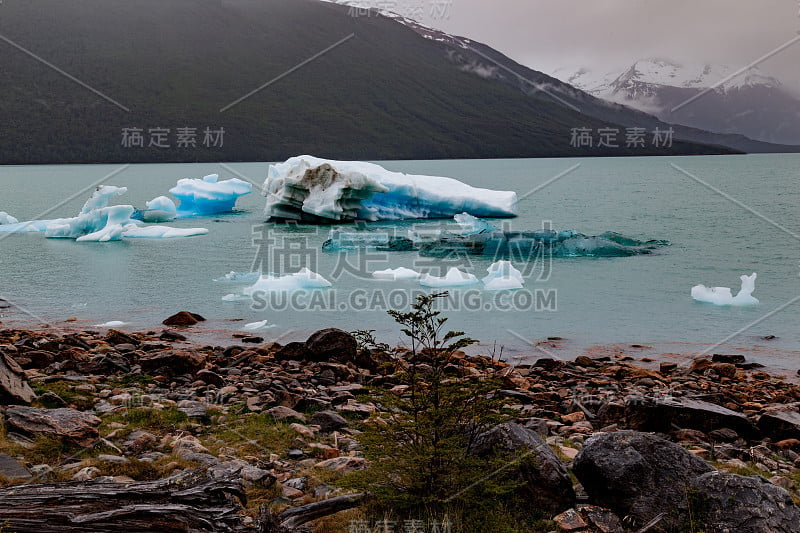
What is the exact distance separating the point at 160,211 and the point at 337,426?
3848 cm

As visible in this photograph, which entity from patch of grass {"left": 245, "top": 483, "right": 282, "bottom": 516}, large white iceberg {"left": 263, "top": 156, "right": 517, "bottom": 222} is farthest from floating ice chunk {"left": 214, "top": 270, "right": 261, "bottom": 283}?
patch of grass {"left": 245, "top": 483, "right": 282, "bottom": 516}

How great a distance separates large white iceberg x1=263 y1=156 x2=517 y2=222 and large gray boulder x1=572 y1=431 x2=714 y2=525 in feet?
92.1

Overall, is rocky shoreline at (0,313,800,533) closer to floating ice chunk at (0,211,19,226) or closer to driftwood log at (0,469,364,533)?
driftwood log at (0,469,364,533)

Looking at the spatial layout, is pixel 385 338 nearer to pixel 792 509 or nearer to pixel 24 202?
pixel 792 509

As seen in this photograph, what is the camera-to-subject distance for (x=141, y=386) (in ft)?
27.6

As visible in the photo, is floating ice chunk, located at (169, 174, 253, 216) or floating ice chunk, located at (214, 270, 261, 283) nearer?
floating ice chunk, located at (214, 270, 261, 283)

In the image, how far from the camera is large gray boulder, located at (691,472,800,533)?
386 cm

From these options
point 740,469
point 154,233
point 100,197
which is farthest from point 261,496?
point 100,197

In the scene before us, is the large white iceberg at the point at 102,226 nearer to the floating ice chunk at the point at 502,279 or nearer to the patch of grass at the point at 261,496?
the floating ice chunk at the point at 502,279

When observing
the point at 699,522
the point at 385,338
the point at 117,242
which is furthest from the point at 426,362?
the point at 117,242

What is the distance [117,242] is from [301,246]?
9815mm

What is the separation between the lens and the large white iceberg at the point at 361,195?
32750mm

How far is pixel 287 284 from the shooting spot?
18.7 m

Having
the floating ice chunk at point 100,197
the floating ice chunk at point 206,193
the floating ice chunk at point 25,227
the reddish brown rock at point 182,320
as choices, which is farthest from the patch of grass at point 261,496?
the floating ice chunk at point 206,193
